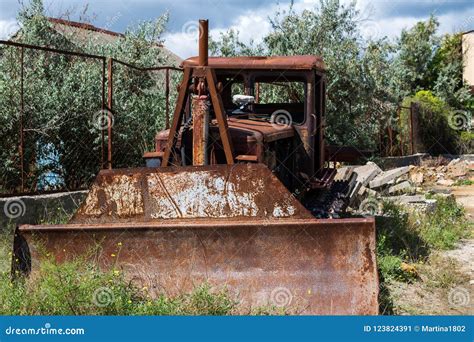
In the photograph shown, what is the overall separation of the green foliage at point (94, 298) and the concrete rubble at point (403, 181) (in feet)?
14.7

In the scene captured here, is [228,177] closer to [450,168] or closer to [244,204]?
[244,204]

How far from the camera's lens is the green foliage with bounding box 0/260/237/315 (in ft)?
13.8

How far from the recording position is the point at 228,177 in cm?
468

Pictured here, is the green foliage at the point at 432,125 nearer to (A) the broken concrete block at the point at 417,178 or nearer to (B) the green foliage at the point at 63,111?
(A) the broken concrete block at the point at 417,178

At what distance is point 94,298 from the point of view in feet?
14.0

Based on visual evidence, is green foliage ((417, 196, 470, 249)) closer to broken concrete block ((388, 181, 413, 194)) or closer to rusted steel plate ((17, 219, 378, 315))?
broken concrete block ((388, 181, 413, 194))

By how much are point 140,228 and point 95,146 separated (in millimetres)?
5267

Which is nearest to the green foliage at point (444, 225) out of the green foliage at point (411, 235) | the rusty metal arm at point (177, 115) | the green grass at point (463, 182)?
the green foliage at point (411, 235)

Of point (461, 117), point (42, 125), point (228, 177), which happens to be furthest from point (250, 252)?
→ point (461, 117)

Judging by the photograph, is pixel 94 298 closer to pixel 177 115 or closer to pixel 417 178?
pixel 177 115

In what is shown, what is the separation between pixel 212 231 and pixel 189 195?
0.36 meters

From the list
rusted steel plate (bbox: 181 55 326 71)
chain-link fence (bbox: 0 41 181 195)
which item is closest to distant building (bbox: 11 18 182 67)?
chain-link fence (bbox: 0 41 181 195)

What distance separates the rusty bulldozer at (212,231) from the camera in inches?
171

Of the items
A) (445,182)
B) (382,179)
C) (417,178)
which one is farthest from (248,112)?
(445,182)
